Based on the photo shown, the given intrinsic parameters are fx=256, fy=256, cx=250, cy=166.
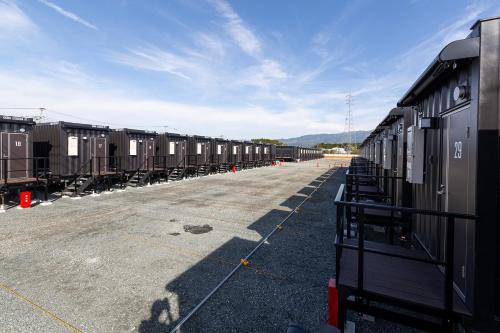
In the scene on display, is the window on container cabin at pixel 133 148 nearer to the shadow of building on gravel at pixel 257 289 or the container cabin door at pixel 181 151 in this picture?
the container cabin door at pixel 181 151

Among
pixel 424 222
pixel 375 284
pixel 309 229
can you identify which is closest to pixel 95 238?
pixel 309 229

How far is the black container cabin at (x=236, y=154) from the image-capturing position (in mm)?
31969

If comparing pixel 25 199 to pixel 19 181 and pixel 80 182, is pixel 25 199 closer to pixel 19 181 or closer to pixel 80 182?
pixel 19 181

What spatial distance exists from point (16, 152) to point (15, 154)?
101mm

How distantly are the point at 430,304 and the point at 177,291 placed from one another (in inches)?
155

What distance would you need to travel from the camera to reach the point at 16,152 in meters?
11.9

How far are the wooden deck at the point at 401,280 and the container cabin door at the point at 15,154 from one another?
14.2 meters

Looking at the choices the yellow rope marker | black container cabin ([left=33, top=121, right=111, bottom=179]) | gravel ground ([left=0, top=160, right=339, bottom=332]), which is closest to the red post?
gravel ground ([left=0, top=160, right=339, bottom=332])

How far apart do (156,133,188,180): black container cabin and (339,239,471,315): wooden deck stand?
1800cm

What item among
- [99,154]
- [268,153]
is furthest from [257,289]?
[268,153]

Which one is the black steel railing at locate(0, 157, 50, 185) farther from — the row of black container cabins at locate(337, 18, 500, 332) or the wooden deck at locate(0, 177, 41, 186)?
the row of black container cabins at locate(337, 18, 500, 332)

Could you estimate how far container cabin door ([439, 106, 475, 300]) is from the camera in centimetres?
320

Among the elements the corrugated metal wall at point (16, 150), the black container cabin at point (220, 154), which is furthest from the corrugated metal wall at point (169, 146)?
the corrugated metal wall at point (16, 150)

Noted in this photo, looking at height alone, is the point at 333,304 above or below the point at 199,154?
below
